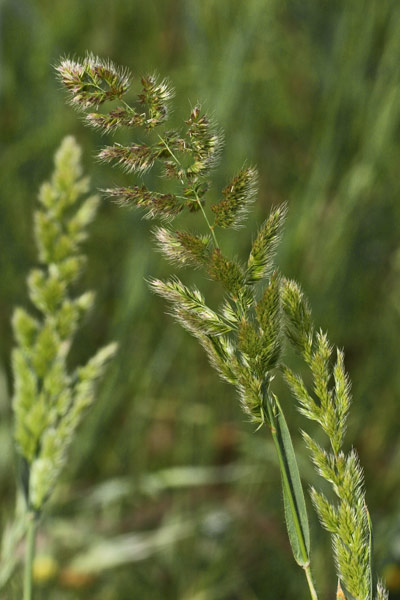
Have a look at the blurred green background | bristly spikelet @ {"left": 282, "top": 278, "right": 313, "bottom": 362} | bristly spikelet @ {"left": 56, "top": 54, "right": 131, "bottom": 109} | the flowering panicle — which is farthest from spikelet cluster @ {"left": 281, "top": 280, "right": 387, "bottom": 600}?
the blurred green background

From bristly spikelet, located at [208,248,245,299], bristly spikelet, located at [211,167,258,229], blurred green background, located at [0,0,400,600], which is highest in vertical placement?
bristly spikelet, located at [211,167,258,229]

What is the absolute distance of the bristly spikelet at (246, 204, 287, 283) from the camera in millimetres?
624

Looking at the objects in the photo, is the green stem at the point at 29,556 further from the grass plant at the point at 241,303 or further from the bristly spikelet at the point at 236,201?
the bristly spikelet at the point at 236,201

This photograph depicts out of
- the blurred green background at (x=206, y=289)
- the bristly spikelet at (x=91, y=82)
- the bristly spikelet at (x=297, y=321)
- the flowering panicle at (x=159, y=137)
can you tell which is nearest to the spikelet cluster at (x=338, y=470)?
the bristly spikelet at (x=297, y=321)

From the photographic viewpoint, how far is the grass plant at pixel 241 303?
0.60 meters

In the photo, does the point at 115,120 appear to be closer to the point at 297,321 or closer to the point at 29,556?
the point at 297,321

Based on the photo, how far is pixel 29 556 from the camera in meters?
0.77

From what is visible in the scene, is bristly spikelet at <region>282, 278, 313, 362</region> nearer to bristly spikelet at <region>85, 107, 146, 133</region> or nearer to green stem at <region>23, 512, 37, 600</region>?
bristly spikelet at <region>85, 107, 146, 133</region>

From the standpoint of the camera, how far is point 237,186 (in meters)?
0.63

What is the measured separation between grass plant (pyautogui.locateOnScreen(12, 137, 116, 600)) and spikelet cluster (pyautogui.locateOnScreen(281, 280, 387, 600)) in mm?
307

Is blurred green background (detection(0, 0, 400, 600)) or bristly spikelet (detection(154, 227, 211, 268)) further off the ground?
bristly spikelet (detection(154, 227, 211, 268))

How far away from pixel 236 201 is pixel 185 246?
0.18ft

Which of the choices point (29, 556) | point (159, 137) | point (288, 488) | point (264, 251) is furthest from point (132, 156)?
point (29, 556)

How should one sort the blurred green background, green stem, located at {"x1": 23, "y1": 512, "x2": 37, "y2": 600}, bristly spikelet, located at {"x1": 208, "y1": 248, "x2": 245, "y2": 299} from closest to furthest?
bristly spikelet, located at {"x1": 208, "y1": 248, "x2": 245, "y2": 299} < green stem, located at {"x1": 23, "y1": 512, "x2": 37, "y2": 600} < the blurred green background
